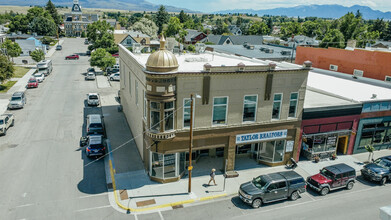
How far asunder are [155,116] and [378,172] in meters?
17.2

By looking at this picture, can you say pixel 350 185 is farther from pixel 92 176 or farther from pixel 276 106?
pixel 92 176

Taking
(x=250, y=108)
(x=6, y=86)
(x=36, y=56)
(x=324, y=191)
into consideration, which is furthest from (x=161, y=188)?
(x=36, y=56)

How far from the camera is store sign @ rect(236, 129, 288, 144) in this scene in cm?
2281

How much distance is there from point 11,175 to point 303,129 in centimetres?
2294

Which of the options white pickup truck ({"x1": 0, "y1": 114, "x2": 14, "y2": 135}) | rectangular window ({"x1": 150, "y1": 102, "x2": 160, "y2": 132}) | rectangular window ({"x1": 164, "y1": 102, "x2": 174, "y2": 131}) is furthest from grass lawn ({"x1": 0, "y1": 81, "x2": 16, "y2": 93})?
rectangular window ({"x1": 164, "y1": 102, "x2": 174, "y2": 131})

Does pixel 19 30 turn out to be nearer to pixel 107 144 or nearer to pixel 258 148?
pixel 107 144

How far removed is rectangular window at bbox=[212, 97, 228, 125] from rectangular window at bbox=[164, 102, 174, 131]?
323 cm

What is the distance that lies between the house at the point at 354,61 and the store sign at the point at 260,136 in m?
19.3

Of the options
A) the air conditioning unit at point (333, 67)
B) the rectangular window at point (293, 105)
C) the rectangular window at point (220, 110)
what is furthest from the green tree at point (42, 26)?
the rectangular window at point (293, 105)

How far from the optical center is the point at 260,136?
76.2ft

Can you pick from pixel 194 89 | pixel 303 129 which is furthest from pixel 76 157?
pixel 303 129

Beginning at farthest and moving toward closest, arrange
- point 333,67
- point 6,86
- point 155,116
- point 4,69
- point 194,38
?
point 194,38
point 6,86
point 4,69
point 333,67
point 155,116

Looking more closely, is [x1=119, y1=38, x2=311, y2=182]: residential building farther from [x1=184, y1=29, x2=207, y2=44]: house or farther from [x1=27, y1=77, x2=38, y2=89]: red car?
[x1=184, y1=29, x2=207, y2=44]: house

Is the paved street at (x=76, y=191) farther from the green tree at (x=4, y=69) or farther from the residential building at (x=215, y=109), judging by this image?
the green tree at (x=4, y=69)
